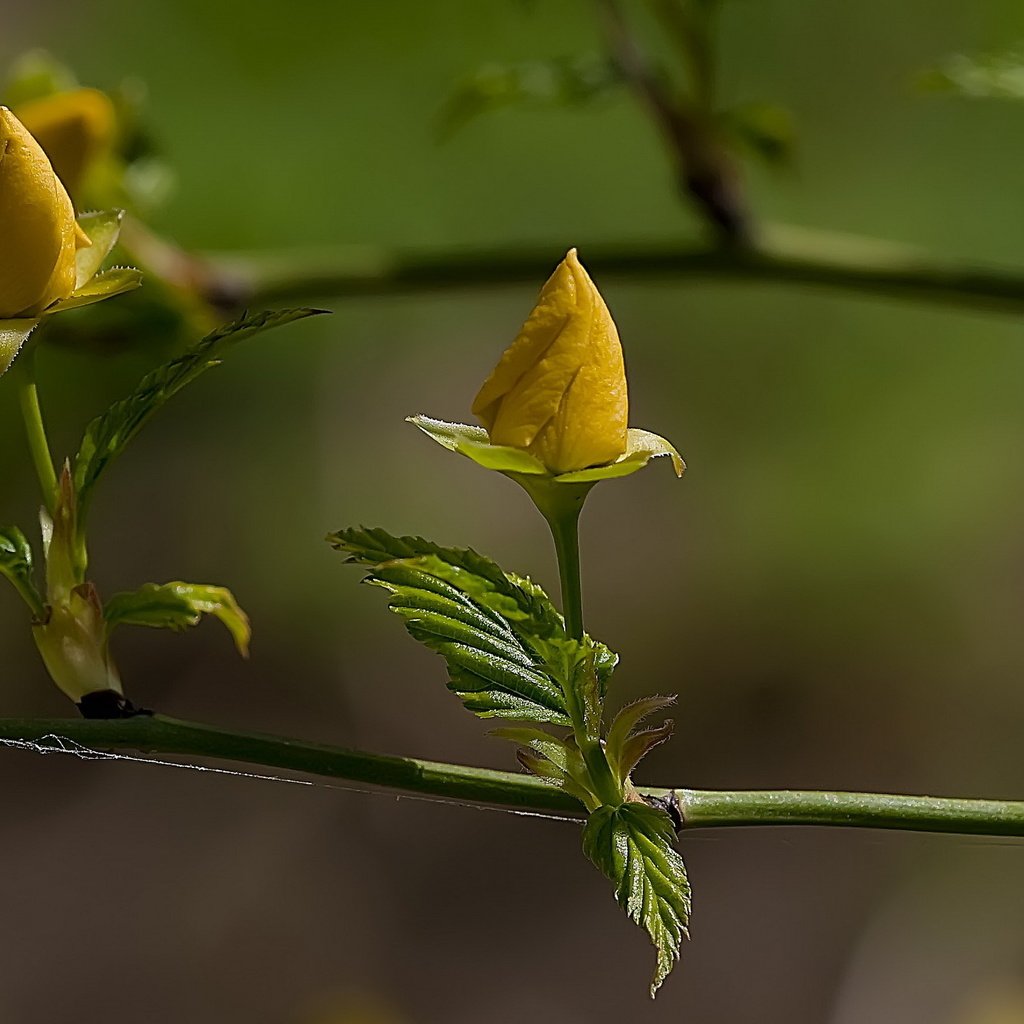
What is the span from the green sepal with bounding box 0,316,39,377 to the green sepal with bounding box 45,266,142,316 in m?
0.02

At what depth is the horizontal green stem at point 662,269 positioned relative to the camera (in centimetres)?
136

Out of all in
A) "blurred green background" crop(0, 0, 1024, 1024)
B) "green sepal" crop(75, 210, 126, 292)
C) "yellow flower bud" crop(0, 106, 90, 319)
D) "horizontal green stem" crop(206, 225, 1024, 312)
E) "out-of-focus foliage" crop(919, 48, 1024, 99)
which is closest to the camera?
"yellow flower bud" crop(0, 106, 90, 319)

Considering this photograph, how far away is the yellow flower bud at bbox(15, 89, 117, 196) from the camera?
1210 mm

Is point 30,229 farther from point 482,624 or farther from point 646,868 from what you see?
point 646,868

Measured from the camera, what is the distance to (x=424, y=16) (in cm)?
385

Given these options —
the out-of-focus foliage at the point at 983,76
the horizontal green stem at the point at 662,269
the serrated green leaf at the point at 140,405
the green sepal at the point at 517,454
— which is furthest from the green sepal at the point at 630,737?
the horizontal green stem at the point at 662,269

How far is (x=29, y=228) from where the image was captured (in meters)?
0.72

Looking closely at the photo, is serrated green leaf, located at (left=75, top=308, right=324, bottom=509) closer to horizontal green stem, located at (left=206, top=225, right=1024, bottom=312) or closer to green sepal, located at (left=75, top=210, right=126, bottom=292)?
green sepal, located at (left=75, top=210, right=126, bottom=292)

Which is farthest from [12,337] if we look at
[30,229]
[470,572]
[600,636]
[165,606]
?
[600,636]

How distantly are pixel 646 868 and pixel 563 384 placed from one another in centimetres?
28

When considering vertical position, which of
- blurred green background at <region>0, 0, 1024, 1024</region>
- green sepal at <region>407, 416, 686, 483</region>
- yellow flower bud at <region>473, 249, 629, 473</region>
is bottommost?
blurred green background at <region>0, 0, 1024, 1024</region>

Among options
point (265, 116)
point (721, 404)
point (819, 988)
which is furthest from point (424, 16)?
point (819, 988)

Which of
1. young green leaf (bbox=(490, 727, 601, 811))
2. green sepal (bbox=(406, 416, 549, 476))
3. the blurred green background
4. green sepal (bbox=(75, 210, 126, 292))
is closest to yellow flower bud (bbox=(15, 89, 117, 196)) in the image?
green sepal (bbox=(75, 210, 126, 292))

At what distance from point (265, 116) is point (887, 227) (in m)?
1.88
